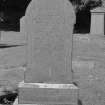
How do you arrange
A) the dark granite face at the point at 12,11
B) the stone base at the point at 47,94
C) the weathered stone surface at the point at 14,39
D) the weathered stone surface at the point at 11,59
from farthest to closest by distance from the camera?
the dark granite face at the point at 12,11, the weathered stone surface at the point at 14,39, the weathered stone surface at the point at 11,59, the stone base at the point at 47,94

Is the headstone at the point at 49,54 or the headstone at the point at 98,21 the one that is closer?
the headstone at the point at 49,54

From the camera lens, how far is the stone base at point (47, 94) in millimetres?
6621

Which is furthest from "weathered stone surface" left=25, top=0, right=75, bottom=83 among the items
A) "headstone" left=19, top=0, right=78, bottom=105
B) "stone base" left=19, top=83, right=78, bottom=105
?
"stone base" left=19, top=83, right=78, bottom=105

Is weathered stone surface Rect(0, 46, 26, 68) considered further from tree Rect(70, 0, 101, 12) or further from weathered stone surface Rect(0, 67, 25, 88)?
tree Rect(70, 0, 101, 12)

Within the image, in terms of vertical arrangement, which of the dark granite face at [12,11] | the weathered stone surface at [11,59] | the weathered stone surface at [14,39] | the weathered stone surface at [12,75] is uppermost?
the dark granite face at [12,11]

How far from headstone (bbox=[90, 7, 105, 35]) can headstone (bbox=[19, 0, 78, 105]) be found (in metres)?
17.9

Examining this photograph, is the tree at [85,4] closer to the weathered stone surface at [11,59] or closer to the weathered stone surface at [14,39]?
the weathered stone surface at [14,39]

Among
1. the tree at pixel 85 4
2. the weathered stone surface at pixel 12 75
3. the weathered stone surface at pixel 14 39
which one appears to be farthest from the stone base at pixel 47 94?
the tree at pixel 85 4

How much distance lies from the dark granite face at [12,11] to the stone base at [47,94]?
109 feet

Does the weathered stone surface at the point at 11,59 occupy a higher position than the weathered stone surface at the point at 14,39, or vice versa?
the weathered stone surface at the point at 14,39

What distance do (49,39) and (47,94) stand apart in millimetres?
1025

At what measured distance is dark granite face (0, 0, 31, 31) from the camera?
1586 inches

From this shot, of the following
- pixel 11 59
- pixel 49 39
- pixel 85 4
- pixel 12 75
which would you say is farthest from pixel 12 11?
pixel 49 39

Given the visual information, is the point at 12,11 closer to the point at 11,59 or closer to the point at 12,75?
the point at 11,59
